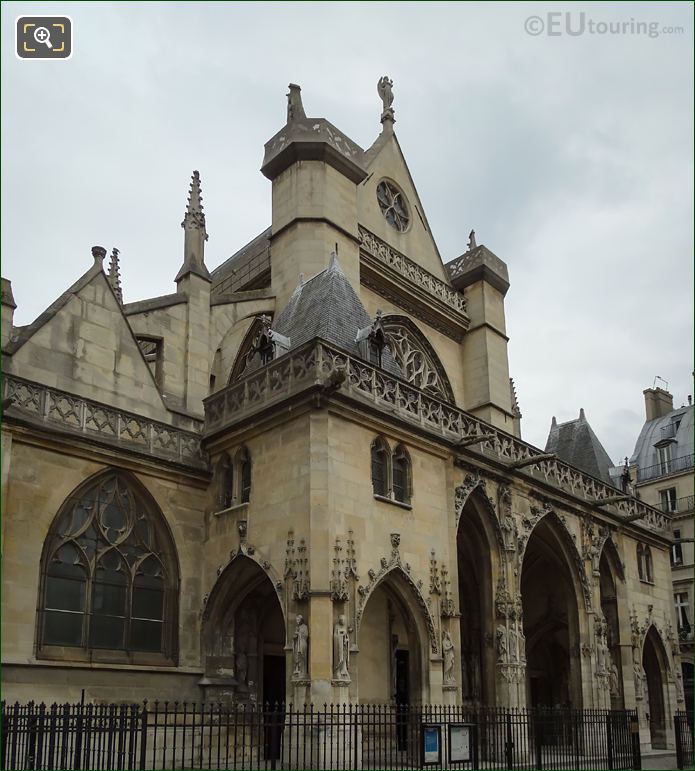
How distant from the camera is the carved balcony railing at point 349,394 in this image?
52.2ft

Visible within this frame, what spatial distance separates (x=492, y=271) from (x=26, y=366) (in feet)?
55.4

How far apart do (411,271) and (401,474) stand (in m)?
10.2

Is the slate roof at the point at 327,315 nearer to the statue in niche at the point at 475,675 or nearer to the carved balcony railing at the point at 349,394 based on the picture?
the carved balcony railing at the point at 349,394

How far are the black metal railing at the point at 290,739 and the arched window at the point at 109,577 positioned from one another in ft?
4.13

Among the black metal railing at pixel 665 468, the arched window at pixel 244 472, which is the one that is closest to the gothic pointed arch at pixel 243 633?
the arched window at pixel 244 472

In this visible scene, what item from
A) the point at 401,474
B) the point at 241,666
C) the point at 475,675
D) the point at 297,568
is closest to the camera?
the point at 297,568

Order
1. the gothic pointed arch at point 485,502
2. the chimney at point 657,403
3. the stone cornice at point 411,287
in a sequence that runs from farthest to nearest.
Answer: the chimney at point 657,403 < the stone cornice at point 411,287 < the gothic pointed arch at point 485,502

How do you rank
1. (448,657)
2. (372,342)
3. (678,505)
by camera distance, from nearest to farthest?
1. (448,657)
2. (372,342)
3. (678,505)

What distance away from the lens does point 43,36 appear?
10133 mm

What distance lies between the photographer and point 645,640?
2477cm

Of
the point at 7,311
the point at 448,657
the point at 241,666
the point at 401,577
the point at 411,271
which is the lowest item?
the point at 241,666

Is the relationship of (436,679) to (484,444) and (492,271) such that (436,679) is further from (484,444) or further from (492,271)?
(492,271)

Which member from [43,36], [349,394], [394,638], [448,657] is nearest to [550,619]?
[394,638]

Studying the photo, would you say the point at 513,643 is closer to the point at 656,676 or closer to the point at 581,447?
the point at 656,676
